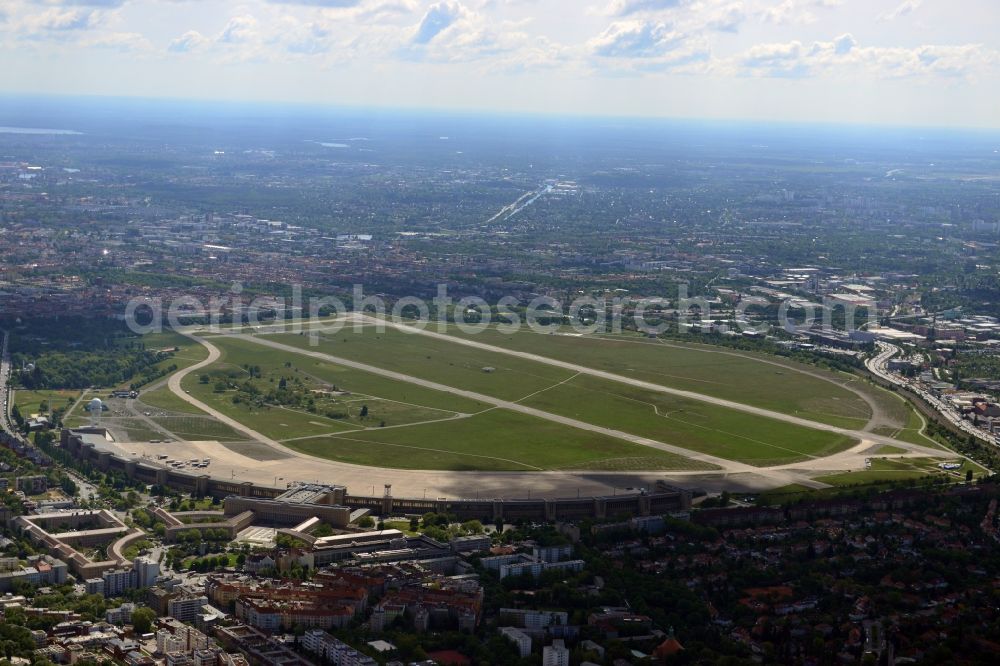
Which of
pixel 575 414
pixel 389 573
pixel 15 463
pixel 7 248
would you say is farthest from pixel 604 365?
pixel 7 248

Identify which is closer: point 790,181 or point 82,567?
point 82,567

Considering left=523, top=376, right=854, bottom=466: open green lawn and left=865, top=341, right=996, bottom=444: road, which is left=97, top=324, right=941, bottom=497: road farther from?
left=865, top=341, right=996, bottom=444: road

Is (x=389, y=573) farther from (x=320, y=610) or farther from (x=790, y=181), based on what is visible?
(x=790, y=181)

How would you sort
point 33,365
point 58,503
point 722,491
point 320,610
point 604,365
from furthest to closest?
point 604,365 < point 33,365 < point 722,491 < point 58,503 < point 320,610

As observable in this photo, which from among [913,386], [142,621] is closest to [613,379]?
[913,386]

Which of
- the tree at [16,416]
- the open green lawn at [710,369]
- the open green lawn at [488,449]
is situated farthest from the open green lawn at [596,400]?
the tree at [16,416]

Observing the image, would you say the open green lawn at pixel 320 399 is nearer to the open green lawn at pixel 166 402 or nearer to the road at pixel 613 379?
the open green lawn at pixel 166 402

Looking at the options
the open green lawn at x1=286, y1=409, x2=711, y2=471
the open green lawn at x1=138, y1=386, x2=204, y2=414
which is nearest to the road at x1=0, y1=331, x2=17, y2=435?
the open green lawn at x1=138, y1=386, x2=204, y2=414
